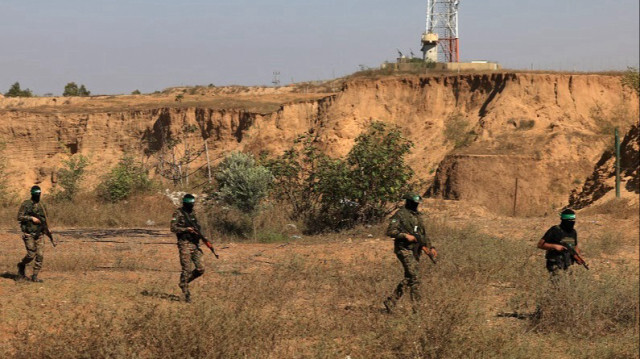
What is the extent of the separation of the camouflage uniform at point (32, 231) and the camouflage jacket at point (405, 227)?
5052 mm

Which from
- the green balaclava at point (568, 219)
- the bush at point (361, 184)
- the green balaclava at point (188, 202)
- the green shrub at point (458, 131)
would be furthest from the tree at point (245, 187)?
the green shrub at point (458, 131)

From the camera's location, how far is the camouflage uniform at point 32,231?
34.4ft

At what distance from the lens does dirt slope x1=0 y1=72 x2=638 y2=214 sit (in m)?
23.5

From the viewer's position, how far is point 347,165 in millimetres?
17812

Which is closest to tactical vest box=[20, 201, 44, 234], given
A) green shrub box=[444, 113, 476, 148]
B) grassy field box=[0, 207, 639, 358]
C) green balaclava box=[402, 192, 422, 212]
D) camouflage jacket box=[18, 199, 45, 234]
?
camouflage jacket box=[18, 199, 45, 234]

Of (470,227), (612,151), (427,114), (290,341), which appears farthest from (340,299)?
(427,114)

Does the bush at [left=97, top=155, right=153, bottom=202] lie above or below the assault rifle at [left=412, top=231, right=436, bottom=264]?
below

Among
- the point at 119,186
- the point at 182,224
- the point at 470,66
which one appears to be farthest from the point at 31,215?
the point at 470,66

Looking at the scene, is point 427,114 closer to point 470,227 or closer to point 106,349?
point 470,227

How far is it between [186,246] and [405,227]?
2.76 meters

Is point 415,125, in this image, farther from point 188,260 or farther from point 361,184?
point 188,260

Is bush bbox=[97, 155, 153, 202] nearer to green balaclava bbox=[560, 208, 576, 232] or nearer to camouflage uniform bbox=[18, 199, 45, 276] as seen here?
camouflage uniform bbox=[18, 199, 45, 276]

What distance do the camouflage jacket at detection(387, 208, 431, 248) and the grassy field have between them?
2.19 ft

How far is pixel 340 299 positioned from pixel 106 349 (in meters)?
4.34
